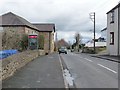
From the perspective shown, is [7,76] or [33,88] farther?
[7,76]

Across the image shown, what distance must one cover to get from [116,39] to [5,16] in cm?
3459

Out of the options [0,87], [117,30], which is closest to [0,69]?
[0,87]

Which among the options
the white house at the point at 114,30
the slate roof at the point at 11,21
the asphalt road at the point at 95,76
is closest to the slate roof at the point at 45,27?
the slate roof at the point at 11,21

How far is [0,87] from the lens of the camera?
9.70 m

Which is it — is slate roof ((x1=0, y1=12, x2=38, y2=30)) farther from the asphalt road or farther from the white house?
the asphalt road

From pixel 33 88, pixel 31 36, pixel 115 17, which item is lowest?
pixel 33 88

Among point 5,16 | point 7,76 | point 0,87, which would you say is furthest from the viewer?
point 5,16

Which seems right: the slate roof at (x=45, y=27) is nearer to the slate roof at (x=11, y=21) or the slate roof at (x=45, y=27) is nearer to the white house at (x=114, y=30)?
the slate roof at (x=11, y=21)

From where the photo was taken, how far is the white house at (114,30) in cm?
4103

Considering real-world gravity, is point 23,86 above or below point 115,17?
below

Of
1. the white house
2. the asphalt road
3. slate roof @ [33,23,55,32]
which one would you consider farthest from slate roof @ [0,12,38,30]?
the asphalt road

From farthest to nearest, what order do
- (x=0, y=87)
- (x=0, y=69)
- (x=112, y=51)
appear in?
(x=112, y=51)
(x=0, y=69)
(x=0, y=87)

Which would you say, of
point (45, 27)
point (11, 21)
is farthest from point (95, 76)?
point (45, 27)

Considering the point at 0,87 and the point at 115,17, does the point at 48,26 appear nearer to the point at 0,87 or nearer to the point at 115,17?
the point at 115,17
